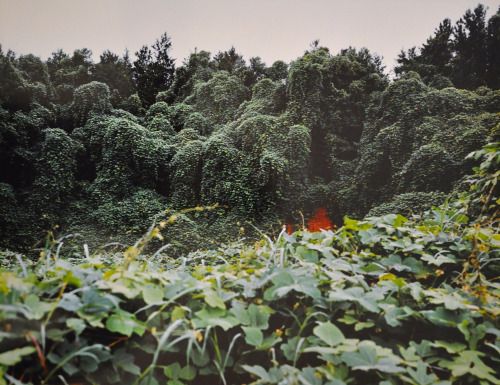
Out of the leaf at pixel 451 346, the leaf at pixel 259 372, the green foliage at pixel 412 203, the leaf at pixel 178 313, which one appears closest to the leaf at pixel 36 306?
the leaf at pixel 178 313

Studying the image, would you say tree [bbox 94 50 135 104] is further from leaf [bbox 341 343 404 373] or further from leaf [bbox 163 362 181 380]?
leaf [bbox 341 343 404 373]

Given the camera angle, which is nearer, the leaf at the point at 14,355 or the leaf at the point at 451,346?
the leaf at the point at 14,355

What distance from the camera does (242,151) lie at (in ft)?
33.7

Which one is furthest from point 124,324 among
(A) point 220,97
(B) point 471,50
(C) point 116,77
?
(B) point 471,50

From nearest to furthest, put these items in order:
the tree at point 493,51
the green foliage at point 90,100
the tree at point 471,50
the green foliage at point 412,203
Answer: the green foliage at point 412,203 → the green foliage at point 90,100 → the tree at point 493,51 → the tree at point 471,50

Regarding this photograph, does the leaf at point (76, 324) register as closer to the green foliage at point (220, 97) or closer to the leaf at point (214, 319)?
the leaf at point (214, 319)

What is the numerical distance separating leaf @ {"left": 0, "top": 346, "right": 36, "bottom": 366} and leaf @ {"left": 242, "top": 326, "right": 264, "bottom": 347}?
0.51 meters

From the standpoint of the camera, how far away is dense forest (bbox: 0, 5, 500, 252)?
9.12 metres

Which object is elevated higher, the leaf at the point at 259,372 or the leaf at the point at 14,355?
the leaf at the point at 14,355

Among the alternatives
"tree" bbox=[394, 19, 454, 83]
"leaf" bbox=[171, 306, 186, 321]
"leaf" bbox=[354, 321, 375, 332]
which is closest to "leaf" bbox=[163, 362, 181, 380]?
"leaf" bbox=[171, 306, 186, 321]

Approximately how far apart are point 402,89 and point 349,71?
11.2 feet

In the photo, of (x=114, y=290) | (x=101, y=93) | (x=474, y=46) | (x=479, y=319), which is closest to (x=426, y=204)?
(x=479, y=319)

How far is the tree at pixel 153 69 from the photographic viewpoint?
19.5 m

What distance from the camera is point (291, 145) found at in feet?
32.3
